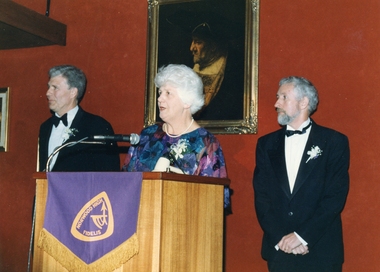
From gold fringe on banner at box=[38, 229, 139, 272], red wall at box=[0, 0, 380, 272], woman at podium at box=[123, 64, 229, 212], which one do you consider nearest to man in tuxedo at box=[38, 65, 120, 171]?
red wall at box=[0, 0, 380, 272]

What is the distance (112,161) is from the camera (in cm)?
502

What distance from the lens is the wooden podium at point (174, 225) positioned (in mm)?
2857

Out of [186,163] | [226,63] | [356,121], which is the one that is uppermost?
[226,63]

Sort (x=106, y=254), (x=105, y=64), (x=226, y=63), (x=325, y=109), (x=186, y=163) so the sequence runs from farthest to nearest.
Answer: (x=105, y=64), (x=226, y=63), (x=325, y=109), (x=186, y=163), (x=106, y=254)

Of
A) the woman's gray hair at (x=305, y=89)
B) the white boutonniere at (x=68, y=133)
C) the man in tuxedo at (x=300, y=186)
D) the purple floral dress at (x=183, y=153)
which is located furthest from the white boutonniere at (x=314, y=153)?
the white boutonniere at (x=68, y=133)

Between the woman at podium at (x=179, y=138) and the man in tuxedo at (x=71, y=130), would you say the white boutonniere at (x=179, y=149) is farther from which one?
the man in tuxedo at (x=71, y=130)

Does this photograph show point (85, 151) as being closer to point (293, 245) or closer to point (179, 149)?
point (179, 149)

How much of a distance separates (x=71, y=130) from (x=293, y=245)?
215 centimetres

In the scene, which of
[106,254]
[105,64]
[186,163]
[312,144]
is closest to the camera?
[106,254]

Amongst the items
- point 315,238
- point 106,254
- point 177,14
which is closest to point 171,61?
point 177,14

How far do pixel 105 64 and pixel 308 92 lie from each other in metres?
2.08

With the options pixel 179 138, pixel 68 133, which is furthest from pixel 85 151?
pixel 179 138

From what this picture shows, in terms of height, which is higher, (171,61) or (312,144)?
(171,61)

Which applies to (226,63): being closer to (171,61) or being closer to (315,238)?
(171,61)
